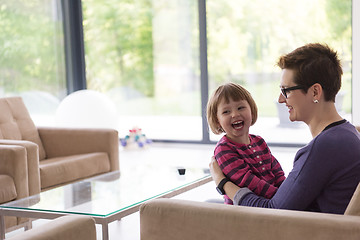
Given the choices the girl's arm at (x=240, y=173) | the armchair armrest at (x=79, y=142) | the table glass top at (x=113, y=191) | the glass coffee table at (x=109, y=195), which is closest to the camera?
the girl's arm at (x=240, y=173)

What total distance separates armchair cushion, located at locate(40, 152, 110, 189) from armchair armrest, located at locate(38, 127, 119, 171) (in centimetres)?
9

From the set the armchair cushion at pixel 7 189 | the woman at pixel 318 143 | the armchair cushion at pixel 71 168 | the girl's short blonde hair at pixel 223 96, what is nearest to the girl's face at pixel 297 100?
the woman at pixel 318 143

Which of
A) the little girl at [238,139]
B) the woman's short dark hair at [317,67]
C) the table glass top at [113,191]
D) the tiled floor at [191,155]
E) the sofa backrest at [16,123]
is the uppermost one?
the woman's short dark hair at [317,67]

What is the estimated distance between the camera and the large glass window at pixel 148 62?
7059 mm

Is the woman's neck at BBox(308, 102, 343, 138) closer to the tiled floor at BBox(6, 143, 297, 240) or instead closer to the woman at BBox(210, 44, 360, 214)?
the woman at BBox(210, 44, 360, 214)

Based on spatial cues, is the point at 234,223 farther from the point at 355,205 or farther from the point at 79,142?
the point at 79,142

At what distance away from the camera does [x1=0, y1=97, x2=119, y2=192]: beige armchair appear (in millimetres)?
4402

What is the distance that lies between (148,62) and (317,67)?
5.48m

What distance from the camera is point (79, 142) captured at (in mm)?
4809

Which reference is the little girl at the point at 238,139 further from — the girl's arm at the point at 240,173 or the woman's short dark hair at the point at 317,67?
the woman's short dark hair at the point at 317,67

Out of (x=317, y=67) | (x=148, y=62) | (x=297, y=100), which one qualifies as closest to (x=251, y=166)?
(x=297, y=100)

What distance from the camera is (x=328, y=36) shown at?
6293mm

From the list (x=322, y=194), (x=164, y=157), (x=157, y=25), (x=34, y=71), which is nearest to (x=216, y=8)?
(x=157, y=25)

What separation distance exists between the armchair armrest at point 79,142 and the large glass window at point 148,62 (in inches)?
97.7
